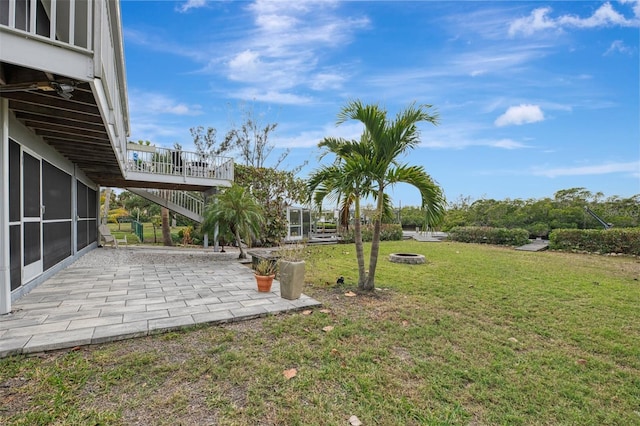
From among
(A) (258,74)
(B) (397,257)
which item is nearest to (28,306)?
(B) (397,257)

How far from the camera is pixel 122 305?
4.03m

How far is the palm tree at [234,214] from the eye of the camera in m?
8.30

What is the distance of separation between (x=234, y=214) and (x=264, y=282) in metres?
3.79

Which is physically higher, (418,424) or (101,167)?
(101,167)

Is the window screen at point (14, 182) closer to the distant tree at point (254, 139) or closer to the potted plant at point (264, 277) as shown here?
the potted plant at point (264, 277)

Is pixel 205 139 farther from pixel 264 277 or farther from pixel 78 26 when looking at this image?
pixel 264 277

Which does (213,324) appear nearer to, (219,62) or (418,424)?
(418,424)

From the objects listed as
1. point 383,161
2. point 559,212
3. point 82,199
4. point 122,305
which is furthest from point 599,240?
point 82,199

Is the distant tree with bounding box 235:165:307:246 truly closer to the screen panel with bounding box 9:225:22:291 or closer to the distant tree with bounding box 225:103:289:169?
the distant tree with bounding box 225:103:289:169

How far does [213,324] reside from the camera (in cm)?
351

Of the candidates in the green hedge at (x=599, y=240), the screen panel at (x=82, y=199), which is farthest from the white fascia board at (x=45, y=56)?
the green hedge at (x=599, y=240)

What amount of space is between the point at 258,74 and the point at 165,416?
13.5m

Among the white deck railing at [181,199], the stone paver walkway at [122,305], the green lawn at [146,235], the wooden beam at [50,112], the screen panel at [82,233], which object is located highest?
the wooden beam at [50,112]

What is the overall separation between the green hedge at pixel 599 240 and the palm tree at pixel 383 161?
10701 mm
